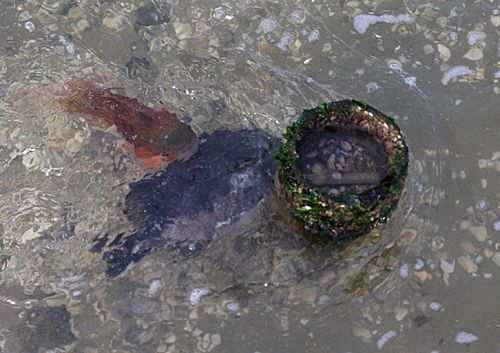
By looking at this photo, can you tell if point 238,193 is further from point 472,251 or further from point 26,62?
point 26,62

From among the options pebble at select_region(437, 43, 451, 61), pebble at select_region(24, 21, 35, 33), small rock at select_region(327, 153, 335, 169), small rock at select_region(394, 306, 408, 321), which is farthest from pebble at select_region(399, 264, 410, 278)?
pebble at select_region(24, 21, 35, 33)

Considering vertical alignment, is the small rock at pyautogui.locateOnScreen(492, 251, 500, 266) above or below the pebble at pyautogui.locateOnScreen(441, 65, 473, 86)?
below

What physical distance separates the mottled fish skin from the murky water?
0.11 ft

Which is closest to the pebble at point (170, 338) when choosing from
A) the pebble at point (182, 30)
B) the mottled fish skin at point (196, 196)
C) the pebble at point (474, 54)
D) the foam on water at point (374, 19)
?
the mottled fish skin at point (196, 196)

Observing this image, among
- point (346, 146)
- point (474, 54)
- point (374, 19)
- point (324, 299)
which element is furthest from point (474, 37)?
point (324, 299)

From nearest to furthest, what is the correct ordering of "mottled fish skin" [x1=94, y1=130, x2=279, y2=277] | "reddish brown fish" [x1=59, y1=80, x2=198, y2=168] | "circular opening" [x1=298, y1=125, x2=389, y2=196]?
"circular opening" [x1=298, y1=125, x2=389, y2=196] → "mottled fish skin" [x1=94, y1=130, x2=279, y2=277] → "reddish brown fish" [x1=59, y1=80, x2=198, y2=168]

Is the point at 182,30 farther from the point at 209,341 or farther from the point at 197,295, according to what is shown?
the point at 209,341

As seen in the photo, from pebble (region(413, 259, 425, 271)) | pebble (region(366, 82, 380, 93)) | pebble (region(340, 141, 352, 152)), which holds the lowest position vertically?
pebble (region(413, 259, 425, 271))

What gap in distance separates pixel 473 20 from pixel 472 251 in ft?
6.23

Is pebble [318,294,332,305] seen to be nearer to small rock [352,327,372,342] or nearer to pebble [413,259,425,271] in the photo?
small rock [352,327,372,342]

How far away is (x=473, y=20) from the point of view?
487 centimetres

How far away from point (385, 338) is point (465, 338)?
18.4 inches

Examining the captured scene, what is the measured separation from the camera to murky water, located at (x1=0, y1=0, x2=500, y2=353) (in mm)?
3783

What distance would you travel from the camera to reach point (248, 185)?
4203 mm
